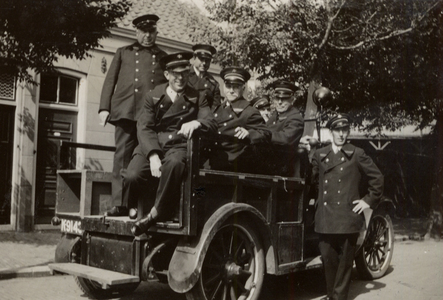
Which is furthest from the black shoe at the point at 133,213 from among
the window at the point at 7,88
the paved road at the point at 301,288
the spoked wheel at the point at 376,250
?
the window at the point at 7,88

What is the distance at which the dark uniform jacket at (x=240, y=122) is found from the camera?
5.03 metres

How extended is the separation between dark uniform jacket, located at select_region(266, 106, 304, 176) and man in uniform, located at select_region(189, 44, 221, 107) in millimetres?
834

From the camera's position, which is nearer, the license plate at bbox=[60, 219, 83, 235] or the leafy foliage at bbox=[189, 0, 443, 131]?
the license plate at bbox=[60, 219, 83, 235]

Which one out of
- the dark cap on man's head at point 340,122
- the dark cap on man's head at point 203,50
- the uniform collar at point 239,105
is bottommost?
the dark cap on man's head at point 340,122

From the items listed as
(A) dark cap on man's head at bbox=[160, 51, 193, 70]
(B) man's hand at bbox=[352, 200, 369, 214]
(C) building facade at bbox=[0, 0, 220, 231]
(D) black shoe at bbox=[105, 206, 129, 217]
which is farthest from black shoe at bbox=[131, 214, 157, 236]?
(C) building facade at bbox=[0, 0, 220, 231]

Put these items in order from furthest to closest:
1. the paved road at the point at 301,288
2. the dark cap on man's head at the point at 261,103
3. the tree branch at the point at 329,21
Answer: the tree branch at the point at 329,21
the dark cap on man's head at the point at 261,103
the paved road at the point at 301,288

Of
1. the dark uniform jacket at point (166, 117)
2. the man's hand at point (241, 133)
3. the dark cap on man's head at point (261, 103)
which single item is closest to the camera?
the dark uniform jacket at point (166, 117)

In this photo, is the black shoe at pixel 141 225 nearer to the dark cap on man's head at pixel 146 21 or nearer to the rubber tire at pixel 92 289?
the rubber tire at pixel 92 289

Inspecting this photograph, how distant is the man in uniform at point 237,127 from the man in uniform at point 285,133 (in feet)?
0.85

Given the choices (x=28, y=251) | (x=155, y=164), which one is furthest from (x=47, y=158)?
(x=155, y=164)

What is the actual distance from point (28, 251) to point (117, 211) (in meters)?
3.69

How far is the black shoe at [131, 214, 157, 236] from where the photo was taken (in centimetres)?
414

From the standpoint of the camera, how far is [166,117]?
479 centimetres

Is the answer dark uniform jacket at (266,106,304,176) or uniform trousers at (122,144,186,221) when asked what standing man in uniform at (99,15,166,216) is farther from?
dark uniform jacket at (266,106,304,176)
